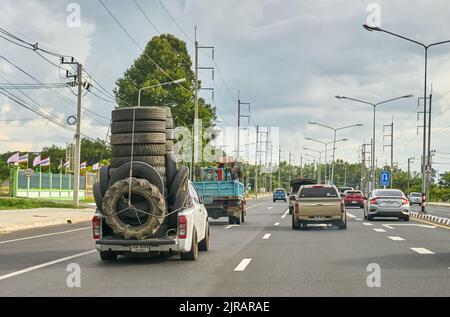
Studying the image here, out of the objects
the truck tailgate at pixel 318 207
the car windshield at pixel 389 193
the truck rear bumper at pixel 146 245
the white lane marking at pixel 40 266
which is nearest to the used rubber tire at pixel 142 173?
the truck rear bumper at pixel 146 245

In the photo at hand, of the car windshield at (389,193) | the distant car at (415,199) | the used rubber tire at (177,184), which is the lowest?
the distant car at (415,199)

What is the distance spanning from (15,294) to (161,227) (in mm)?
4679

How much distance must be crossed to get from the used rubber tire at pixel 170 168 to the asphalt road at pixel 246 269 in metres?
1.58

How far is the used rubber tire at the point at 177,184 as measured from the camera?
1471cm

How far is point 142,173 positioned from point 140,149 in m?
0.96

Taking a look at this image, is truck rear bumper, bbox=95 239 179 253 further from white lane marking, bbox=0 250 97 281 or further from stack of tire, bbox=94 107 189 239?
white lane marking, bbox=0 250 97 281

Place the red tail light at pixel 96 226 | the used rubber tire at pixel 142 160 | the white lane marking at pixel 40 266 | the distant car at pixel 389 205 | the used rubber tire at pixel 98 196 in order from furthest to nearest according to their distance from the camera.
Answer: the distant car at pixel 389 205 < the used rubber tire at pixel 142 160 < the used rubber tire at pixel 98 196 < the red tail light at pixel 96 226 < the white lane marking at pixel 40 266

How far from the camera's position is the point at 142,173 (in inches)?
573

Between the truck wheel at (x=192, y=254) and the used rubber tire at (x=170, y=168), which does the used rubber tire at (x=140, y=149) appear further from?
the truck wheel at (x=192, y=254)

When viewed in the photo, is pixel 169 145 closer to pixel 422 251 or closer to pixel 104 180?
pixel 104 180

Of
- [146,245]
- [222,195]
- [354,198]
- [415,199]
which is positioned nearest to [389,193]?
[222,195]

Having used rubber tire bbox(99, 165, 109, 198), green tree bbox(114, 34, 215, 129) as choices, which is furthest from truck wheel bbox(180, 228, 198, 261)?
green tree bbox(114, 34, 215, 129)

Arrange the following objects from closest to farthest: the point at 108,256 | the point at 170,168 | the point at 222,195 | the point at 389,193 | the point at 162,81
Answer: the point at 108,256
the point at 170,168
the point at 222,195
the point at 389,193
the point at 162,81

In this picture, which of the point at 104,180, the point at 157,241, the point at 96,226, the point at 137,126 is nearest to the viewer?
the point at 157,241
